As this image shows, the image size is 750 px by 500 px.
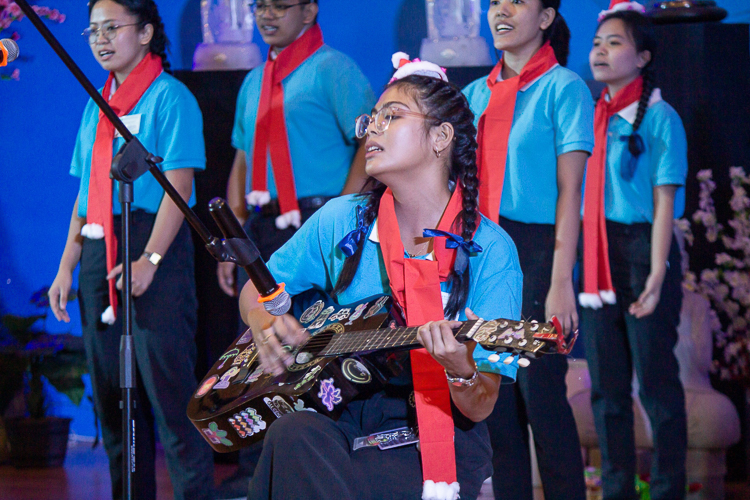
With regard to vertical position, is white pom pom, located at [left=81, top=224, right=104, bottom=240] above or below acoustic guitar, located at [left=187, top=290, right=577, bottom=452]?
above

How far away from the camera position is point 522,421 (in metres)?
2.58

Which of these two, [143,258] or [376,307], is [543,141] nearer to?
[376,307]

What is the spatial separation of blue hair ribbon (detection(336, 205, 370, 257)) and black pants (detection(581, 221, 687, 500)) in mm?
1263

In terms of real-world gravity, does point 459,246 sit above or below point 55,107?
below

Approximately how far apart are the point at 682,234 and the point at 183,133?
1887 mm

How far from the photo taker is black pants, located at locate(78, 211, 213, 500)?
2.57 metres

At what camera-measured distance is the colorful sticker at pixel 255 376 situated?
1.73m

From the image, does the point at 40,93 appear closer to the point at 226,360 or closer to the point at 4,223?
the point at 4,223

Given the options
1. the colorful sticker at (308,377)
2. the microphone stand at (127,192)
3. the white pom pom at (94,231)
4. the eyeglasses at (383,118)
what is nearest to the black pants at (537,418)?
the eyeglasses at (383,118)

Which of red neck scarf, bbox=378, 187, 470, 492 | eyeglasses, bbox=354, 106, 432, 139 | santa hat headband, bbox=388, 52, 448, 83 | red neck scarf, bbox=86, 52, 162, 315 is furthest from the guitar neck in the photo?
red neck scarf, bbox=86, 52, 162, 315

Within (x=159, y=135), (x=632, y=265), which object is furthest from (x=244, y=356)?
(x=632, y=265)

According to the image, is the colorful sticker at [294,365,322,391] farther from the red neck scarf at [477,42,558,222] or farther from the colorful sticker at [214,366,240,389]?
the red neck scarf at [477,42,558,222]

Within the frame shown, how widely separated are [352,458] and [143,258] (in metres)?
1.28

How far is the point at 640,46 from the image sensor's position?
292 cm
